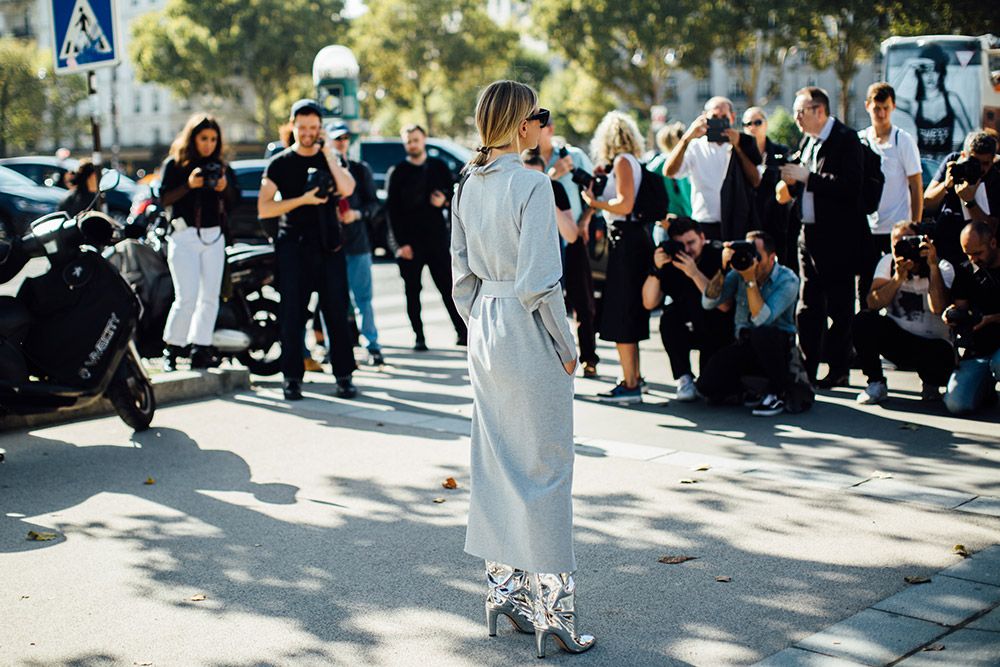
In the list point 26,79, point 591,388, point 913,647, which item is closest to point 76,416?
point 591,388

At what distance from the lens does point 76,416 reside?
8.23 meters

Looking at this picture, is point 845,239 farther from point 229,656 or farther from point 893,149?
point 229,656

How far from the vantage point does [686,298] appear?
8789 mm

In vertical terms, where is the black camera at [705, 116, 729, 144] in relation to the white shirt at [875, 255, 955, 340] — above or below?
above

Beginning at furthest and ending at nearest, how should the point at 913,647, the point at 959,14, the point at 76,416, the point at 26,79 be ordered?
1. the point at 26,79
2. the point at 959,14
3. the point at 76,416
4. the point at 913,647

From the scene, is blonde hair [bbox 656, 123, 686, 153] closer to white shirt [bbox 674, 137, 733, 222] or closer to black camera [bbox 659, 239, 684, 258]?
white shirt [bbox 674, 137, 733, 222]

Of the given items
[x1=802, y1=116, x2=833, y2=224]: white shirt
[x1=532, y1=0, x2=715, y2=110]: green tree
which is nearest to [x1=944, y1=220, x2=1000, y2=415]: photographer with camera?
[x1=802, y1=116, x2=833, y2=224]: white shirt

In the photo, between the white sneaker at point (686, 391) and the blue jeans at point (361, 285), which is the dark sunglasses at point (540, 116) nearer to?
the white sneaker at point (686, 391)

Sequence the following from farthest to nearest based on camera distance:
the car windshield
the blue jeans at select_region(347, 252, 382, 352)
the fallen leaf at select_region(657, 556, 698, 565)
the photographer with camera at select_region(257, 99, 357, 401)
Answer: the car windshield, the blue jeans at select_region(347, 252, 382, 352), the photographer with camera at select_region(257, 99, 357, 401), the fallen leaf at select_region(657, 556, 698, 565)

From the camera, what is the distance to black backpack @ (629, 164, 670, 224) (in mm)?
8648

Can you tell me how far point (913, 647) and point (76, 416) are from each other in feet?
19.1

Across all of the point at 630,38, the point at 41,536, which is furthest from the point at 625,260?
the point at 630,38

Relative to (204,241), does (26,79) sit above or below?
above

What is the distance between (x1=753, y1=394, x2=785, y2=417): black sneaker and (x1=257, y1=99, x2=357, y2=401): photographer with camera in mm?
2859
